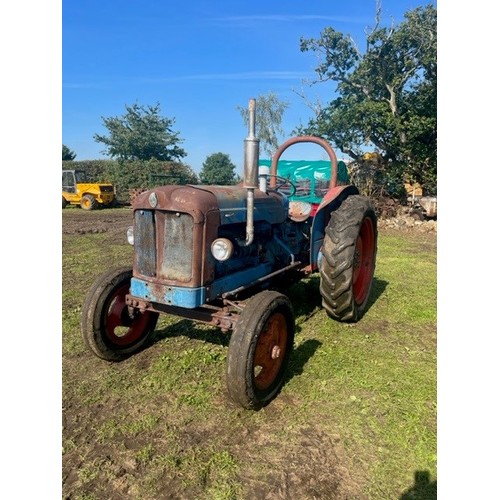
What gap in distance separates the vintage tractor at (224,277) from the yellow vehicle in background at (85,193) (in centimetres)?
1607

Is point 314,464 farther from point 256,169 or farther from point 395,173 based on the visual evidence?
point 395,173

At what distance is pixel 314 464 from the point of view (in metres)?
2.27

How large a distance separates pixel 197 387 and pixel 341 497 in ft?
4.36

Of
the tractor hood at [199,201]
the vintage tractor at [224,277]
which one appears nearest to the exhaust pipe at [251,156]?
the vintage tractor at [224,277]

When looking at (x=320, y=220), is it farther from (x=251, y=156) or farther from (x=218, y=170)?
(x=218, y=170)

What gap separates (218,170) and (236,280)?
2903 centimetres

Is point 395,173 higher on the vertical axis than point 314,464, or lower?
higher

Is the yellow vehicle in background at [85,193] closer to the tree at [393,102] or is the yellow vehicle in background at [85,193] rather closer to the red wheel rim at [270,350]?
the tree at [393,102]

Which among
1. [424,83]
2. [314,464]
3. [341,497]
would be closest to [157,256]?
[314,464]

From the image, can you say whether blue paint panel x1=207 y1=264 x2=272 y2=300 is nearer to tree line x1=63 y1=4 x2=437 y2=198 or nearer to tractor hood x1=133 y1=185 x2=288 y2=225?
tractor hood x1=133 y1=185 x2=288 y2=225

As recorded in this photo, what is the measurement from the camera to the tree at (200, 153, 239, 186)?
30.9 meters

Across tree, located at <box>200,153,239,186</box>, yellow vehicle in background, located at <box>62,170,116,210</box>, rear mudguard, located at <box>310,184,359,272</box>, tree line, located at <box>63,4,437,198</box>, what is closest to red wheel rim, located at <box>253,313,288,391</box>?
rear mudguard, located at <box>310,184,359,272</box>

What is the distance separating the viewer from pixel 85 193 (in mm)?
18781
